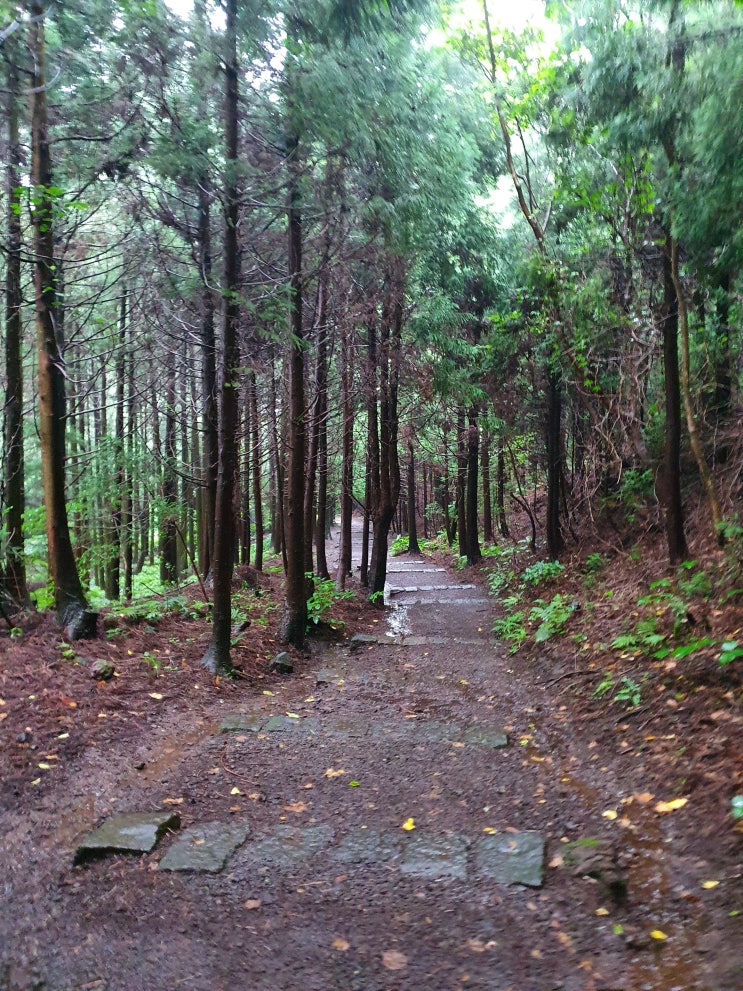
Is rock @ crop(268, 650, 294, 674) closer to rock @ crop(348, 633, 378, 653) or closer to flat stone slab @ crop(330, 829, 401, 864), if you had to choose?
rock @ crop(348, 633, 378, 653)

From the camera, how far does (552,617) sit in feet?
31.9

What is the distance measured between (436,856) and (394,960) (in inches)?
37.4

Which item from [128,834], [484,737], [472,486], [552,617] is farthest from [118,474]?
[128,834]

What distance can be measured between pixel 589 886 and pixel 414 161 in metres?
8.32

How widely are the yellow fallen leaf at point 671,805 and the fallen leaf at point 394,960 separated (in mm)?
2075

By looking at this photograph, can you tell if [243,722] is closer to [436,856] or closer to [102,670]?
[102,670]

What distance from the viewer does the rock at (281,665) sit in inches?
328

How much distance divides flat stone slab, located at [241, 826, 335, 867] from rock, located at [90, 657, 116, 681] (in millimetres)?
3186

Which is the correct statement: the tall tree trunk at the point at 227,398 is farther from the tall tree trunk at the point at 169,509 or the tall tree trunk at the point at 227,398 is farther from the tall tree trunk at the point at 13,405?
the tall tree trunk at the point at 169,509

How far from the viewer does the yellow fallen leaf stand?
4102 mm

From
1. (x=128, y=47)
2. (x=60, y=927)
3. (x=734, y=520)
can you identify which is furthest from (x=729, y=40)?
(x=60, y=927)

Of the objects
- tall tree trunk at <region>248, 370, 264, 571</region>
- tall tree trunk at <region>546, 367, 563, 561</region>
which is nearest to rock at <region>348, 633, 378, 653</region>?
tall tree trunk at <region>248, 370, 264, 571</region>

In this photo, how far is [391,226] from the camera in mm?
9023

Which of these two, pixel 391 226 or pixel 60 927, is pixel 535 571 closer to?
pixel 391 226
